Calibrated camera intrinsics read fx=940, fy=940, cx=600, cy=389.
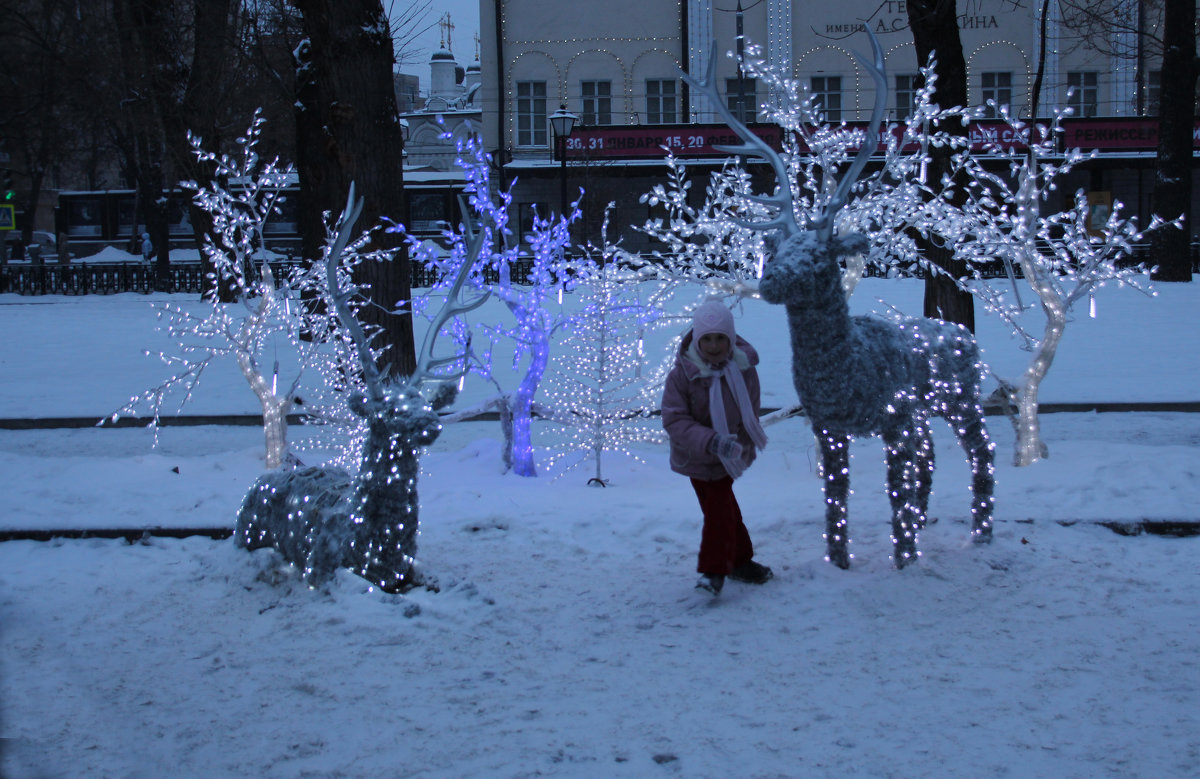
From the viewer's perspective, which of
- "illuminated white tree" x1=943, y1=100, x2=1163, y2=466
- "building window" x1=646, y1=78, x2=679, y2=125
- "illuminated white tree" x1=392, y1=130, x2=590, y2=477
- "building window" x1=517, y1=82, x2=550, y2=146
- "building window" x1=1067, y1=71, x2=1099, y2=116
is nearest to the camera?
"illuminated white tree" x1=943, y1=100, x2=1163, y2=466

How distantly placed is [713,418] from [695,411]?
156 mm

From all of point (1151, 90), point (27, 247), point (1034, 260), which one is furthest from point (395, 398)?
point (27, 247)

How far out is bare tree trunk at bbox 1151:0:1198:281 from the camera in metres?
19.9

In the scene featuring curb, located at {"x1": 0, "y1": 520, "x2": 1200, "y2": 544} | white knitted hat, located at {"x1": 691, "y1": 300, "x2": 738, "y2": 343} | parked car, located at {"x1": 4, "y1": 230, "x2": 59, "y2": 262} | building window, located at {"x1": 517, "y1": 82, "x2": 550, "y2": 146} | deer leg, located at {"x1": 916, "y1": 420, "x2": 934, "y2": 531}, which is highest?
building window, located at {"x1": 517, "y1": 82, "x2": 550, "y2": 146}

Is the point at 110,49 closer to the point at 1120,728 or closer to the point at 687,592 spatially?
the point at 687,592

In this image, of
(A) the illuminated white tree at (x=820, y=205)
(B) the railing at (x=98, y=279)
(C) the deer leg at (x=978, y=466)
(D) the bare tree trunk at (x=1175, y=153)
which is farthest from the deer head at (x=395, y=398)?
(B) the railing at (x=98, y=279)

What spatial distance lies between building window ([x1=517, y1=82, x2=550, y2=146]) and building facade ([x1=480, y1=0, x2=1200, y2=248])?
38 millimetres

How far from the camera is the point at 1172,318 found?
16266 mm

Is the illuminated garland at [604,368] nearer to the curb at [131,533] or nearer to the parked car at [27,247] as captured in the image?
the curb at [131,533]

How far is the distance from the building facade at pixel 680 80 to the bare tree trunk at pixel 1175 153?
415 inches

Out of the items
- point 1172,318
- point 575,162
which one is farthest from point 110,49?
point 1172,318

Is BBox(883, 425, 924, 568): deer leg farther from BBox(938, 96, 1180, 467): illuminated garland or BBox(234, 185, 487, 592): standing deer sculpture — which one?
BBox(938, 96, 1180, 467): illuminated garland

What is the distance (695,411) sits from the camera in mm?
4809

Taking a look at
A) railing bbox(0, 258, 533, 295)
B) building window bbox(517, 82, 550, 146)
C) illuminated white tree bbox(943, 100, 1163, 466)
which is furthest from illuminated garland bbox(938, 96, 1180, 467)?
building window bbox(517, 82, 550, 146)
